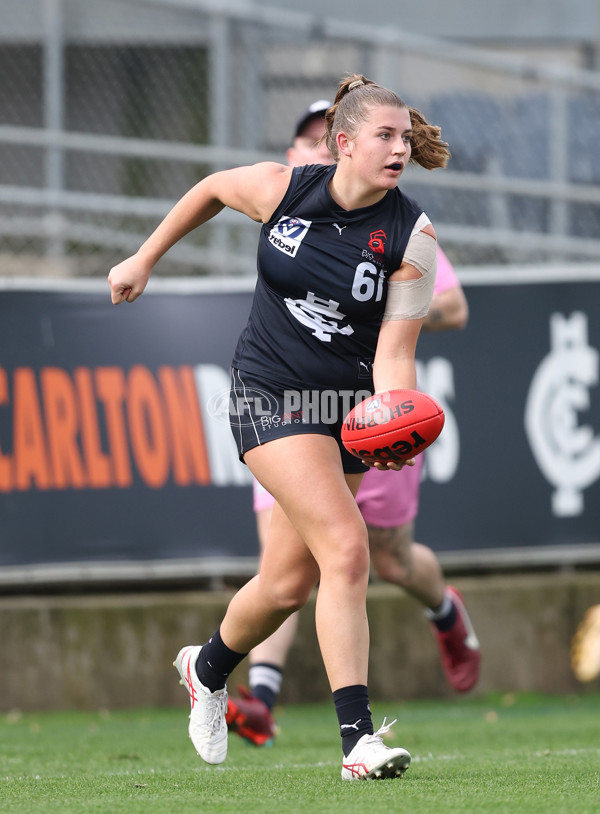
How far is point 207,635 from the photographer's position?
6910 millimetres

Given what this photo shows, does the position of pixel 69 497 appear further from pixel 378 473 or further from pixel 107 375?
pixel 378 473

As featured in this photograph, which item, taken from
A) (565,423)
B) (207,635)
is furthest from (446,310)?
(207,635)

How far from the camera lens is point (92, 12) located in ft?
27.3

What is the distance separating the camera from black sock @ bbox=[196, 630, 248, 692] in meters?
4.23

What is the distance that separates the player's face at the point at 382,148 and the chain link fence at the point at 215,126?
13.7 ft

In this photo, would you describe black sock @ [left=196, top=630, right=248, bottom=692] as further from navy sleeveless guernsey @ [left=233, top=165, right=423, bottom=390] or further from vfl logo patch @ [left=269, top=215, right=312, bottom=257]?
vfl logo patch @ [left=269, top=215, right=312, bottom=257]

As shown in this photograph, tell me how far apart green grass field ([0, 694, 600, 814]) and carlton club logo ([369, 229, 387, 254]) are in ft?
4.96

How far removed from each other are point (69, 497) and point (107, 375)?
687mm

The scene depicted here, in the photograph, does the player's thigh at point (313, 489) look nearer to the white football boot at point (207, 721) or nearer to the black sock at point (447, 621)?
the white football boot at point (207, 721)

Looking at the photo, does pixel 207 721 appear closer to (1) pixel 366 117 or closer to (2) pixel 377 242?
(2) pixel 377 242

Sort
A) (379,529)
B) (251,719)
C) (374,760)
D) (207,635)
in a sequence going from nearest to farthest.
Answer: (374,760) < (251,719) < (379,529) < (207,635)

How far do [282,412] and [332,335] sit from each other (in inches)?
11.0

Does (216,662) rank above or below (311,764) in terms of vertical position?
above

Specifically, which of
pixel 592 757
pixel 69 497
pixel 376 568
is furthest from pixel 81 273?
pixel 592 757
